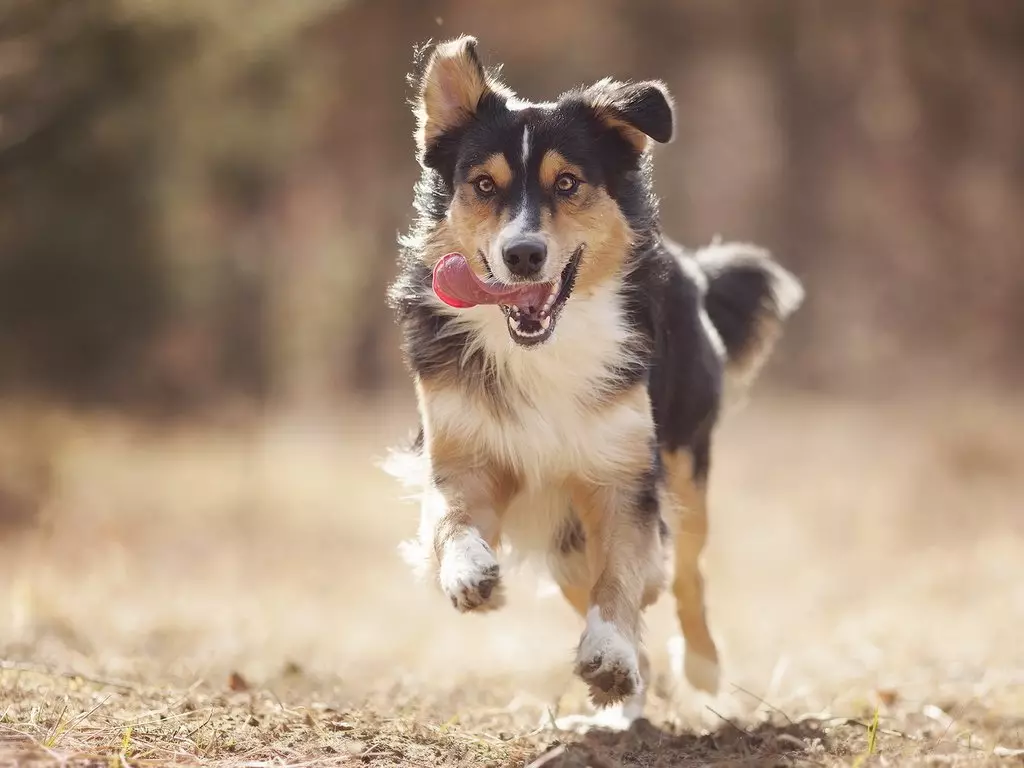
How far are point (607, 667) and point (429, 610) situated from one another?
521 cm

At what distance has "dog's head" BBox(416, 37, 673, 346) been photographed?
4.07 metres

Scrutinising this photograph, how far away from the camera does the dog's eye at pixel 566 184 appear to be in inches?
164

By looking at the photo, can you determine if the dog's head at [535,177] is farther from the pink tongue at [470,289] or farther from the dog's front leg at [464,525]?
the dog's front leg at [464,525]

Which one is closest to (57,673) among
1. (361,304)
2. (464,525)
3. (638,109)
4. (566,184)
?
(464,525)

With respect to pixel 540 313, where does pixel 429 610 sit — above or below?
below

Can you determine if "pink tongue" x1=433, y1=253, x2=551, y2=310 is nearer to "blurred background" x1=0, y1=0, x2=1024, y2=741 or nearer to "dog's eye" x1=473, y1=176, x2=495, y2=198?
"dog's eye" x1=473, y1=176, x2=495, y2=198

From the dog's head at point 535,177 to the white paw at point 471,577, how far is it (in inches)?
28.2

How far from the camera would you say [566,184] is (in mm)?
4188

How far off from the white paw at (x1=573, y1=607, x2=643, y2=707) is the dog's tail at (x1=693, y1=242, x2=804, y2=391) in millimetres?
2400

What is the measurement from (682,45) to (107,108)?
11.9 metres

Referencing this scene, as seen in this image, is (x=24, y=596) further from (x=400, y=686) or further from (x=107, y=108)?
(x=107, y=108)

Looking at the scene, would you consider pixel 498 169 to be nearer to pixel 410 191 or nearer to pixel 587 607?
pixel 587 607

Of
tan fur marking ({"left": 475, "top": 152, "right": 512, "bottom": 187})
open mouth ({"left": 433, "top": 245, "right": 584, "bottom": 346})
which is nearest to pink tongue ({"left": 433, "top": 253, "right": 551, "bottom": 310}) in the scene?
open mouth ({"left": 433, "top": 245, "right": 584, "bottom": 346})

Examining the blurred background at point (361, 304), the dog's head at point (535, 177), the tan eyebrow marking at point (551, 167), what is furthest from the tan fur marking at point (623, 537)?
the blurred background at point (361, 304)
